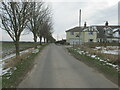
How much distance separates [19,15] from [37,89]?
47.0 ft

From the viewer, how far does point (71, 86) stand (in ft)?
23.6

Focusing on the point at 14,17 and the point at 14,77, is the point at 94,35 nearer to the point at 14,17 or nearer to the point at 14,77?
the point at 14,17

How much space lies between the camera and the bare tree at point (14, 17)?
19031mm

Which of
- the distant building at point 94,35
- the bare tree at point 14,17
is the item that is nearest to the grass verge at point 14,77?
the bare tree at point 14,17

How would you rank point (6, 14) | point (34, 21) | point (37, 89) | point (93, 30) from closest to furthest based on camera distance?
1. point (37, 89)
2. point (6, 14)
3. point (34, 21)
4. point (93, 30)

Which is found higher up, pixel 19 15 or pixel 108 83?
pixel 19 15

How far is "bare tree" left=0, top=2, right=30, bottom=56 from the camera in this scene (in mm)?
19031

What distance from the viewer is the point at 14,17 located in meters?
19.2

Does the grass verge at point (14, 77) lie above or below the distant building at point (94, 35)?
below

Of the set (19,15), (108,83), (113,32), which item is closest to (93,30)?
(113,32)

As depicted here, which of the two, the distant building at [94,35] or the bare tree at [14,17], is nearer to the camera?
the bare tree at [14,17]

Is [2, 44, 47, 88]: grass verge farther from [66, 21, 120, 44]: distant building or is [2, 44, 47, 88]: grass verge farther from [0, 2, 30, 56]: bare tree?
[66, 21, 120, 44]: distant building

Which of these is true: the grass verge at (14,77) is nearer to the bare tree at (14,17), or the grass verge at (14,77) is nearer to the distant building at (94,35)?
the bare tree at (14,17)

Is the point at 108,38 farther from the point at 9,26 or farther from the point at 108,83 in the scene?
the point at 108,83
